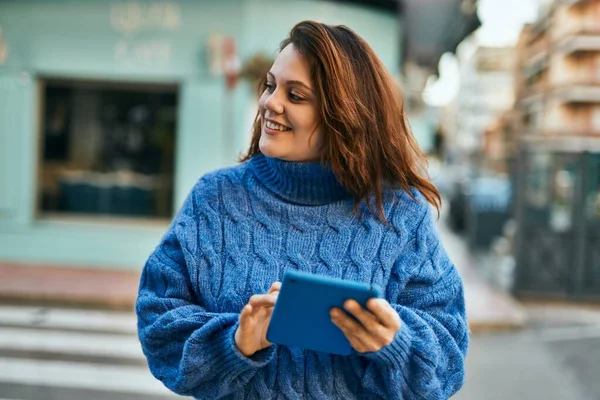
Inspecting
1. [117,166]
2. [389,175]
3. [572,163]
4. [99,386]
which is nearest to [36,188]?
[117,166]

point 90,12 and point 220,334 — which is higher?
point 90,12

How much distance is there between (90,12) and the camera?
41.4ft

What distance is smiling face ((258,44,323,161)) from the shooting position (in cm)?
187

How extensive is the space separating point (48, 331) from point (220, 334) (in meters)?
7.12

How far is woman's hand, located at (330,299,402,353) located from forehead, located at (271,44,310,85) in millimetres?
574

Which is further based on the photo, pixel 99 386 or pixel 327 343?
pixel 99 386

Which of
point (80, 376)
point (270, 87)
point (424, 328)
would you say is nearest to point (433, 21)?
point (80, 376)

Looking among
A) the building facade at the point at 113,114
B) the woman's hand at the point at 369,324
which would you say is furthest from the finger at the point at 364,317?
the building facade at the point at 113,114

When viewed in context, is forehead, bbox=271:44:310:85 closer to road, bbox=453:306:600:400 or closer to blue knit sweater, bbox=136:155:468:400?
blue knit sweater, bbox=136:155:468:400

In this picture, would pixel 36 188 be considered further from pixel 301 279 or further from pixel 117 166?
pixel 301 279

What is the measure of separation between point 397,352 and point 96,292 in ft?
29.3

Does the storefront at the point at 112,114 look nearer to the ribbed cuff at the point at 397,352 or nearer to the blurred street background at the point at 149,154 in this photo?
the blurred street background at the point at 149,154

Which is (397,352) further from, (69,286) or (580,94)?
(580,94)

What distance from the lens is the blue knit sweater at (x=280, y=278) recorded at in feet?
5.74
